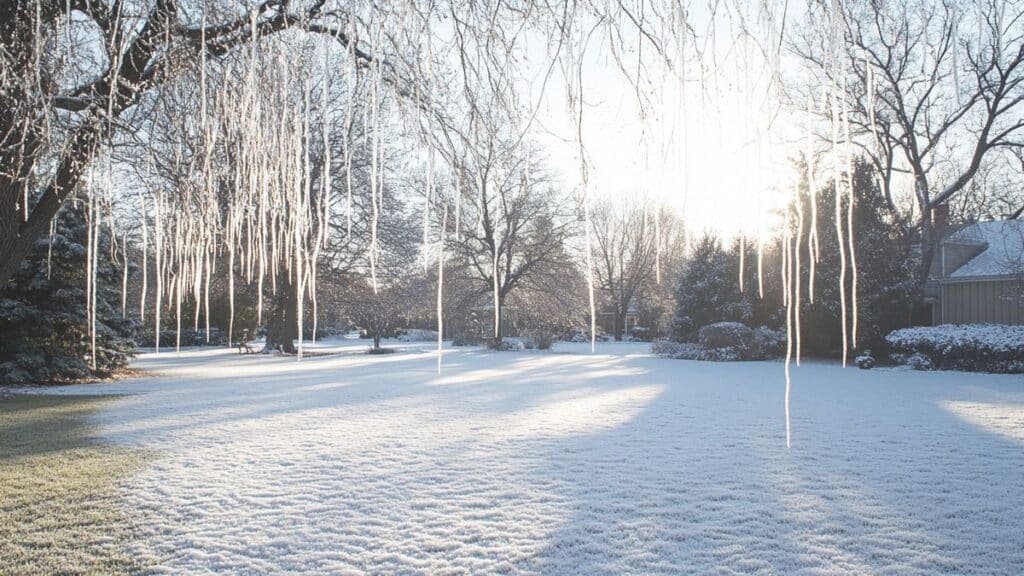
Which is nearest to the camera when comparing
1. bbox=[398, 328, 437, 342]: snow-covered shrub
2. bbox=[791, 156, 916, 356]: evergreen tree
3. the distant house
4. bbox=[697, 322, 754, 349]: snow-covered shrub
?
bbox=[791, 156, 916, 356]: evergreen tree

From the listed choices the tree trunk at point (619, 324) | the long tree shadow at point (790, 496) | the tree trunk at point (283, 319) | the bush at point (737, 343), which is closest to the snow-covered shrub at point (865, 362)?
the bush at point (737, 343)

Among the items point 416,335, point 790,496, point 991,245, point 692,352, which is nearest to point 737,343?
point 692,352

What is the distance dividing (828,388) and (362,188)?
12.3 m

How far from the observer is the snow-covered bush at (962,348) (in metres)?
13.7

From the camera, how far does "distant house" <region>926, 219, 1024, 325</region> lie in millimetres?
18297

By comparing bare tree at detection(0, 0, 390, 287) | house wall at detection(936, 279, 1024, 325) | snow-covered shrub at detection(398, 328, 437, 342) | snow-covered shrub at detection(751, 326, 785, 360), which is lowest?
snow-covered shrub at detection(398, 328, 437, 342)

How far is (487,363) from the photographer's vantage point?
18.3m

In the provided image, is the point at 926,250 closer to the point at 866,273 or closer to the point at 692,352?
the point at 866,273

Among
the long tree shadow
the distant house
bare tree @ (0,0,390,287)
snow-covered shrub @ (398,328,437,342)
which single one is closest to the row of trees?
the distant house

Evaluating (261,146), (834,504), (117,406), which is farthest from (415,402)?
(261,146)

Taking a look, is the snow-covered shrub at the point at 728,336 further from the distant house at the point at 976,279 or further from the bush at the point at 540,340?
the bush at the point at 540,340

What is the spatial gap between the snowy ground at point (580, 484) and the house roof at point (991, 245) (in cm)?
986

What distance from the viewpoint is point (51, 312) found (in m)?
12.5

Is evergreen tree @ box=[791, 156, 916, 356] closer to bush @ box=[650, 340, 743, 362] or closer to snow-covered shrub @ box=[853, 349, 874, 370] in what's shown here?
snow-covered shrub @ box=[853, 349, 874, 370]
